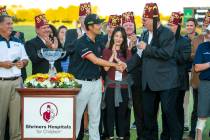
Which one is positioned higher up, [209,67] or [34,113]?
[209,67]

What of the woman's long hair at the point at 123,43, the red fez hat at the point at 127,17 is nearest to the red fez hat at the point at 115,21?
the red fez hat at the point at 127,17

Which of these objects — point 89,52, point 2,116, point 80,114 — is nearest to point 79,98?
point 80,114

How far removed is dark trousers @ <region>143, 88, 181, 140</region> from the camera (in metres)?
7.05

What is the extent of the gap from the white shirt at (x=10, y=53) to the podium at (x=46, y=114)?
2.55ft

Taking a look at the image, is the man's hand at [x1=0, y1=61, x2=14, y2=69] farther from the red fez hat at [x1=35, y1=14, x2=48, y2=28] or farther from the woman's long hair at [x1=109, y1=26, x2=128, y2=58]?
the woman's long hair at [x1=109, y1=26, x2=128, y2=58]

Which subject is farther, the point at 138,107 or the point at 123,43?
the point at 138,107

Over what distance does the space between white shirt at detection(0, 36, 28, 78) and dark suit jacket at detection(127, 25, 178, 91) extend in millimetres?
1786

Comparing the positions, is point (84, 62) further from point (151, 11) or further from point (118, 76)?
point (151, 11)

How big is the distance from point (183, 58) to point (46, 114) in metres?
2.33

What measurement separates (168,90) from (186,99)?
168cm

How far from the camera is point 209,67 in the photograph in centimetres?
669

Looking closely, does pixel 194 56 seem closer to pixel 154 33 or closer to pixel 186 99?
pixel 154 33

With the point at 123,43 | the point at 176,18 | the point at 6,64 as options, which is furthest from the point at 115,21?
the point at 6,64

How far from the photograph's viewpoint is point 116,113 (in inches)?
294
